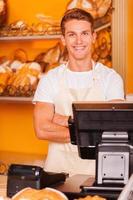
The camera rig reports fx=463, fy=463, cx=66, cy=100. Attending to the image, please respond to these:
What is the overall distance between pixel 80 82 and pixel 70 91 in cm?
9

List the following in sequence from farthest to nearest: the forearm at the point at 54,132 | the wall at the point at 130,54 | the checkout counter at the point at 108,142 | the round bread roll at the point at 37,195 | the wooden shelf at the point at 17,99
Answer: the wooden shelf at the point at 17,99
the wall at the point at 130,54
the forearm at the point at 54,132
the checkout counter at the point at 108,142
the round bread roll at the point at 37,195

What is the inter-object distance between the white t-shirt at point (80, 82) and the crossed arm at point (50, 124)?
65 mm

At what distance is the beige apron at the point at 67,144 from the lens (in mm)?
2979

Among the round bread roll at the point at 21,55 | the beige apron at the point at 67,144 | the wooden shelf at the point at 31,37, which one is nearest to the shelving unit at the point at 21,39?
the wooden shelf at the point at 31,37

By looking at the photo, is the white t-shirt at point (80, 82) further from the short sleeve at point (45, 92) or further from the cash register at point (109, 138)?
the cash register at point (109, 138)

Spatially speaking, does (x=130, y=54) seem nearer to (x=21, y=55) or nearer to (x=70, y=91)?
(x=70, y=91)

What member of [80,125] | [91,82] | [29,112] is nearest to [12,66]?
[29,112]

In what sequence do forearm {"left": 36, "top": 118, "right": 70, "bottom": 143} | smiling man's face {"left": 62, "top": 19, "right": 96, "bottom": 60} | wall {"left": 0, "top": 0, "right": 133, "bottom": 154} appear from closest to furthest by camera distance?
forearm {"left": 36, "top": 118, "right": 70, "bottom": 143}
smiling man's face {"left": 62, "top": 19, "right": 96, "bottom": 60}
wall {"left": 0, "top": 0, "right": 133, "bottom": 154}

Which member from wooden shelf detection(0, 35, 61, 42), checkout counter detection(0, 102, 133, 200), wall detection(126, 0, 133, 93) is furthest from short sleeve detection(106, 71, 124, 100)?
checkout counter detection(0, 102, 133, 200)

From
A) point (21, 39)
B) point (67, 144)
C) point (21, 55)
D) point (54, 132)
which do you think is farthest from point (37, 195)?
point (21, 55)

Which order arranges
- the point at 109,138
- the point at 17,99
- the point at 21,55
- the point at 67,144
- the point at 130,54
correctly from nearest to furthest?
the point at 109,138, the point at 67,144, the point at 130,54, the point at 17,99, the point at 21,55

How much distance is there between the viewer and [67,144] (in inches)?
118

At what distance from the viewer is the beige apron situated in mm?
2979

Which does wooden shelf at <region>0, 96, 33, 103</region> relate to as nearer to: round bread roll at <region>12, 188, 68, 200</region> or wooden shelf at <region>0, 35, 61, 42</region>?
wooden shelf at <region>0, 35, 61, 42</region>
